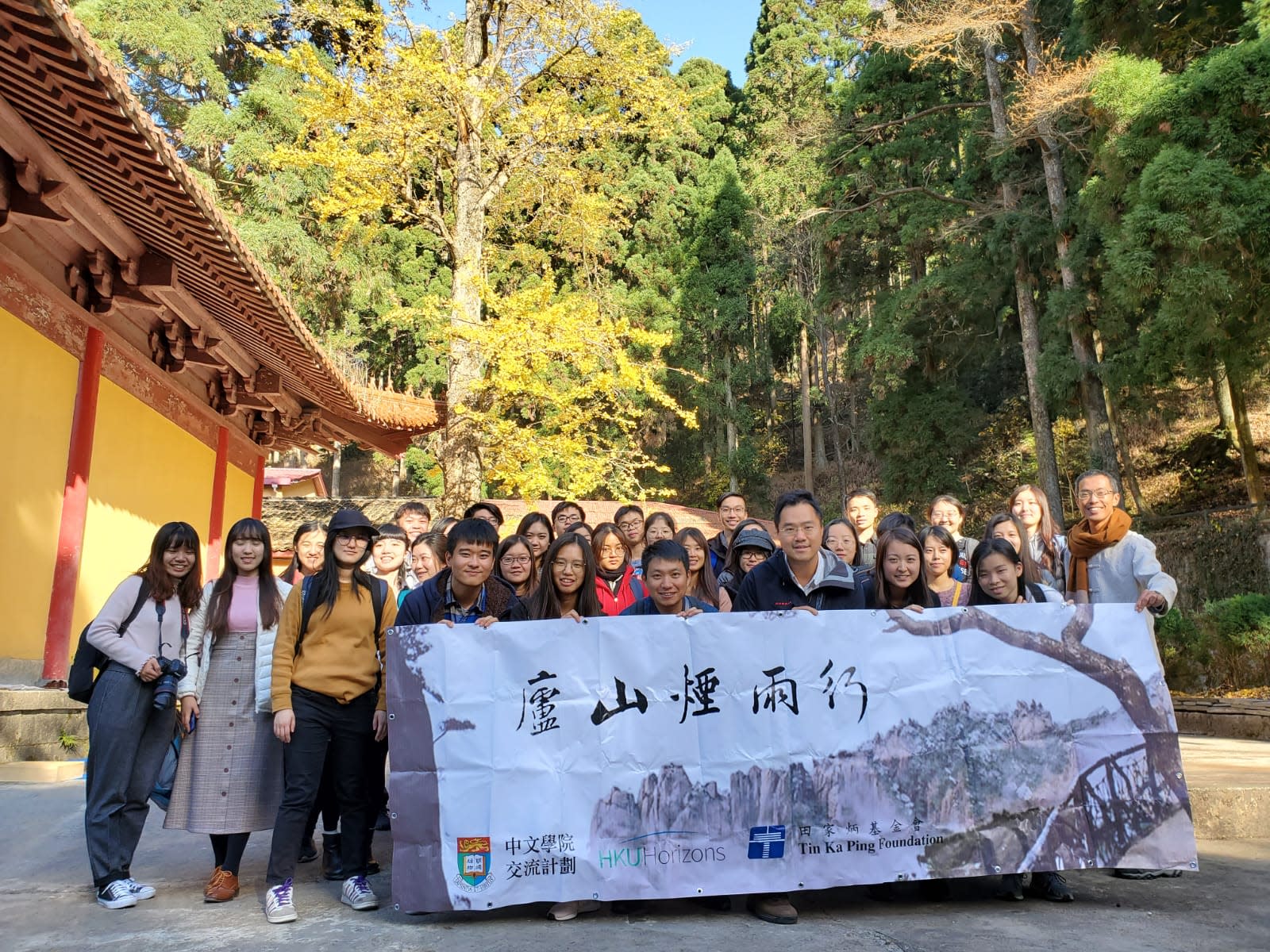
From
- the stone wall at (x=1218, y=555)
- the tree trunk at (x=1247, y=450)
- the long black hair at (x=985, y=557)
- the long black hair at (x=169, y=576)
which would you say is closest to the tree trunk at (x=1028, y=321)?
the stone wall at (x=1218, y=555)

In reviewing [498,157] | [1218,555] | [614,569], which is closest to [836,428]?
[1218,555]

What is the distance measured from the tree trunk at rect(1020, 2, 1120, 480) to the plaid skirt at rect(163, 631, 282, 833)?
13.9m

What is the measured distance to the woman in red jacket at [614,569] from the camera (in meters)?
4.68

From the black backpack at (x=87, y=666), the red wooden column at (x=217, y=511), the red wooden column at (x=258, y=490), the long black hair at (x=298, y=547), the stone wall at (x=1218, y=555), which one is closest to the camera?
the black backpack at (x=87, y=666)

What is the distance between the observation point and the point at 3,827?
4.48 metres

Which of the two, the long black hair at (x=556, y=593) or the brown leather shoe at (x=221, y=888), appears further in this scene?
the long black hair at (x=556, y=593)

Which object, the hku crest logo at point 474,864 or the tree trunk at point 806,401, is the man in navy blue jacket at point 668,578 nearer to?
the hku crest logo at point 474,864

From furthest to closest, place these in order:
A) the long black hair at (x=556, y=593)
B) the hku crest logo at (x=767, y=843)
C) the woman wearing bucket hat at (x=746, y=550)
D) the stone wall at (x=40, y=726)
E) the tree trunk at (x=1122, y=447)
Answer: the tree trunk at (x=1122, y=447)
the stone wall at (x=40, y=726)
the woman wearing bucket hat at (x=746, y=550)
the long black hair at (x=556, y=593)
the hku crest logo at (x=767, y=843)

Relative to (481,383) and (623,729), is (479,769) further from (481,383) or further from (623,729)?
(481,383)

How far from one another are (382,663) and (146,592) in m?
0.99

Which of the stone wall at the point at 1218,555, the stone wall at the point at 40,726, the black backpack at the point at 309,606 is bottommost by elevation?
the stone wall at the point at 40,726

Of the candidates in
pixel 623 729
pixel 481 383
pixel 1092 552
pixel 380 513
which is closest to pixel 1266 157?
pixel 1092 552

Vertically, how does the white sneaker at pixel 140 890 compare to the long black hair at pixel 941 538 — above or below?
below

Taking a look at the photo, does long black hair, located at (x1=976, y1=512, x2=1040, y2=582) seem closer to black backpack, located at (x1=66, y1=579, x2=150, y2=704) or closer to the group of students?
the group of students
